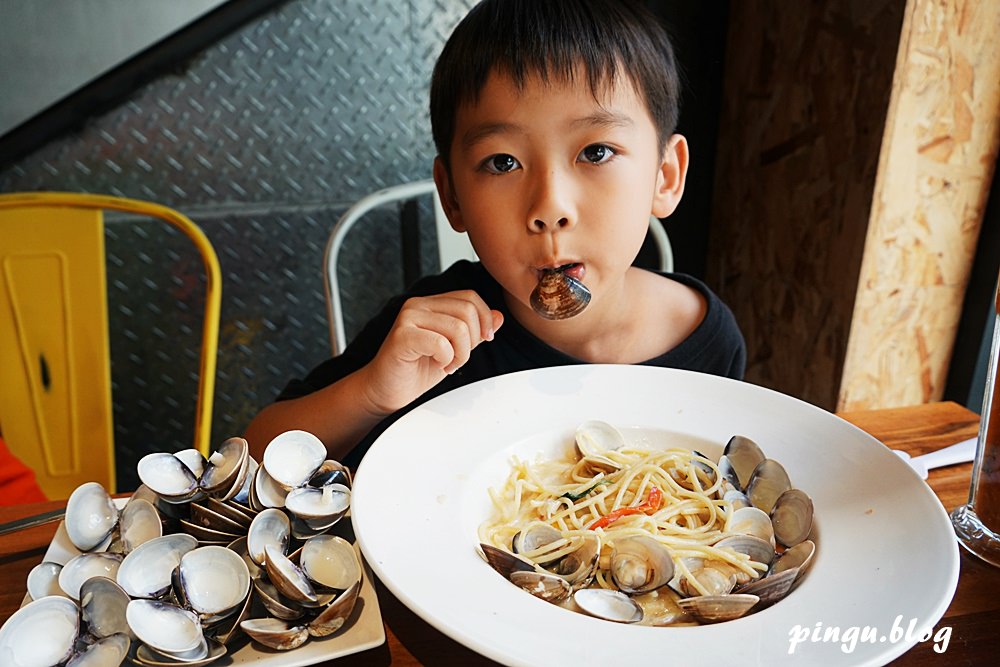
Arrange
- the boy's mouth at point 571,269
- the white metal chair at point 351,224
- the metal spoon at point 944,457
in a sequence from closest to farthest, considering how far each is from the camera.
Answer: the metal spoon at point 944,457
the boy's mouth at point 571,269
the white metal chair at point 351,224

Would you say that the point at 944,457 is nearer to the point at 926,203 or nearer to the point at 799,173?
Answer: the point at 926,203

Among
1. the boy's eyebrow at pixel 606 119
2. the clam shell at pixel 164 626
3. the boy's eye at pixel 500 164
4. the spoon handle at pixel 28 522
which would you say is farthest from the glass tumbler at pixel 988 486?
the spoon handle at pixel 28 522

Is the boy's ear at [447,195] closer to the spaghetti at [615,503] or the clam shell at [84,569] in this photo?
the spaghetti at [615,503]

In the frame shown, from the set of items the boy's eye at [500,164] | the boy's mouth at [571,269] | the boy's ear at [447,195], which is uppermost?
the boy's eye at [500,164]

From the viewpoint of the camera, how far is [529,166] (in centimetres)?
124

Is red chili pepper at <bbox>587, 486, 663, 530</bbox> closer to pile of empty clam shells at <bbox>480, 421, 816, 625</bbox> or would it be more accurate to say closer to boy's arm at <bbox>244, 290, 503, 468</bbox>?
pile of empty clam shells at <bbox>480, 421, 816, 625</bbox>

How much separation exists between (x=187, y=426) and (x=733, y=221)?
2.35 m

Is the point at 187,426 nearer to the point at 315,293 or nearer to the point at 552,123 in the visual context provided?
the point at 315,293

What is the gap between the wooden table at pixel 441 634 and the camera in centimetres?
80

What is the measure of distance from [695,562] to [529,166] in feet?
2.19

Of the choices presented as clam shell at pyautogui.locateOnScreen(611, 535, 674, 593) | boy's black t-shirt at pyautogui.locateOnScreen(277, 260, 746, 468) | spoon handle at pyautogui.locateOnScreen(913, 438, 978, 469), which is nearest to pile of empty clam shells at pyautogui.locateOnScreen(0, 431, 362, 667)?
clam shell at pyautogui.locateOnScreen(611, 535, 674, 593)

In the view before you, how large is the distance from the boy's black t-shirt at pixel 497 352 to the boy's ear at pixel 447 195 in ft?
0.80

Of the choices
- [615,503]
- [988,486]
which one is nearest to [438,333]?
[615,503]

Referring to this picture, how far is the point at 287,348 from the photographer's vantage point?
306 centimetres
